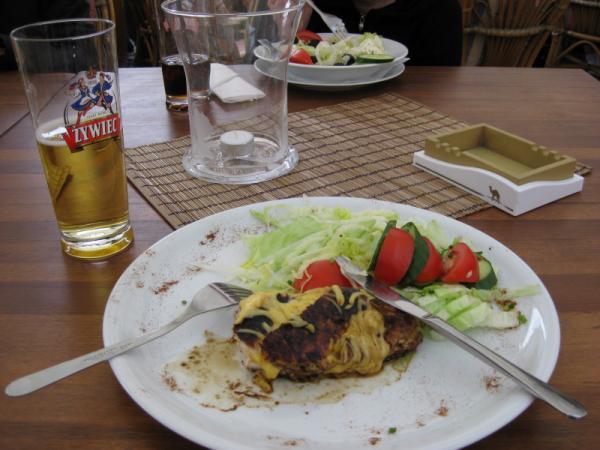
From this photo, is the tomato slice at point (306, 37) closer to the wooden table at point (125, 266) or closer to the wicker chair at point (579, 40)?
the wooden table at point (125, 266)

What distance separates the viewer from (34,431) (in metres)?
0.66

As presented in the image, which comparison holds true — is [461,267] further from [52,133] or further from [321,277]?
[52,133]

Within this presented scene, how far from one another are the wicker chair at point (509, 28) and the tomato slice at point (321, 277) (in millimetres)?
2946

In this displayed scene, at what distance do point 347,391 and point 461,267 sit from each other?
0.89 ft

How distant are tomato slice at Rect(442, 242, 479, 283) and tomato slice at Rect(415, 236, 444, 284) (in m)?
0.01

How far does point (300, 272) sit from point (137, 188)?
0.53 m

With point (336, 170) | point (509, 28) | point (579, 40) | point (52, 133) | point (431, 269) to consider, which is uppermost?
point (52, 133)

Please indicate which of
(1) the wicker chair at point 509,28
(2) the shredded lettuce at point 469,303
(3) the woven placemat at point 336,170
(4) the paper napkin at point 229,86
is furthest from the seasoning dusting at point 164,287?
(1) the wicker chair at point 509,28

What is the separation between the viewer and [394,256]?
0.83 meters

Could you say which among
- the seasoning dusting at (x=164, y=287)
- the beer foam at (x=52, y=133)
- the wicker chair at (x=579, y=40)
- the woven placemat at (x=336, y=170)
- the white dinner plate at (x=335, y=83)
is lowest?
the wicker chair at (x=579, y=40)

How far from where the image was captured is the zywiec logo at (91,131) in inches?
35.5

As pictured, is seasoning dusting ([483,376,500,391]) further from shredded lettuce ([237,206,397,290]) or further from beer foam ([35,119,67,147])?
beer foam ([35,119,67,147])

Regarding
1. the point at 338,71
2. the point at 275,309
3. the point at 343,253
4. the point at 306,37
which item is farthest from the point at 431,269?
the point at 306,37

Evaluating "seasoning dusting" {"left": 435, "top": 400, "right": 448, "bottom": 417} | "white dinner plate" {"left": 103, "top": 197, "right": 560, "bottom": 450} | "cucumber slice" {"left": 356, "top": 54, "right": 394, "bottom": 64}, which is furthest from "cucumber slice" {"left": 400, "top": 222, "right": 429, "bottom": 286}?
"cucumber slice" {"left": 356, "top": 54, "right": 394, "bottom": 64}
